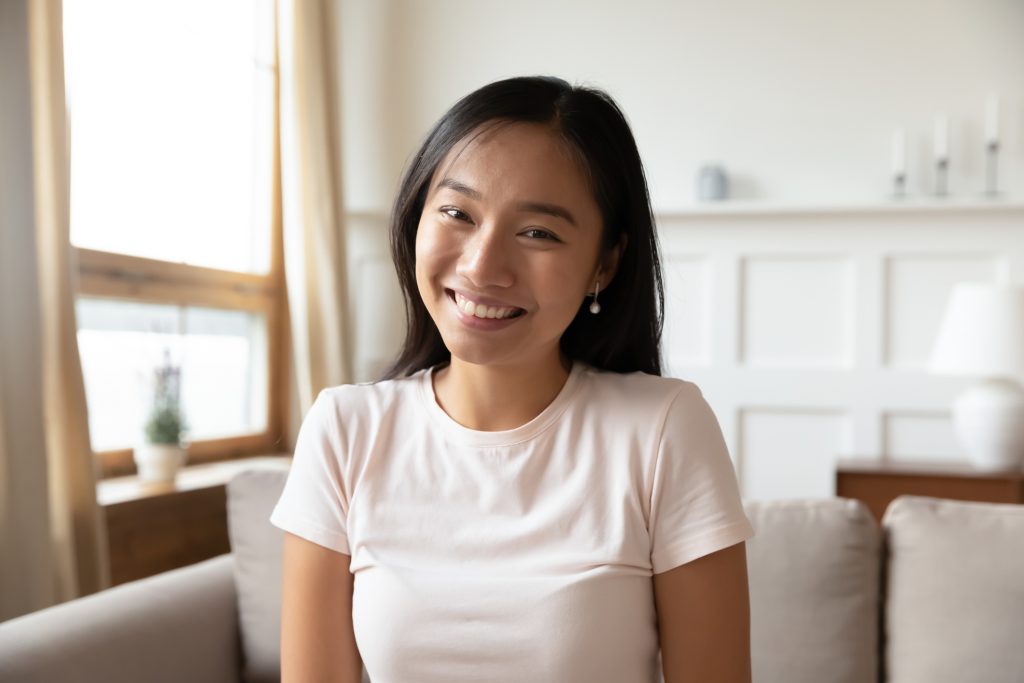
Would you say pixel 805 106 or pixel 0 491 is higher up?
pixel 805 106

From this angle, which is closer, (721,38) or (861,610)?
(861,610)

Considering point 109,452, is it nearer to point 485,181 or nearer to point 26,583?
point 26,583

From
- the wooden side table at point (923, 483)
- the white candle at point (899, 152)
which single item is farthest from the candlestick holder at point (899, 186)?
the wooden side table at point (923, 483)

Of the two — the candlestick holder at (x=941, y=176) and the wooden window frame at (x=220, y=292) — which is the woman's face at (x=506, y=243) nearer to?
the wooden window frame at (x=220, y=292)

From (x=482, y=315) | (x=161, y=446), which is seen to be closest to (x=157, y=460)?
(x=161, y=446)

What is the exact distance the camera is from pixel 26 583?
221 centimetres

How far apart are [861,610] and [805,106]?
8.75ft

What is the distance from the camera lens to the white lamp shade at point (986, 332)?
10.0ft

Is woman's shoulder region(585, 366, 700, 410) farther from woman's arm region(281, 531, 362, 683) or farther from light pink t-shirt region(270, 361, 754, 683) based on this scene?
woman's arm region(281, 531, 362, 683)

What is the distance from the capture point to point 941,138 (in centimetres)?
363

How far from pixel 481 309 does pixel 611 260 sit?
0.70ft

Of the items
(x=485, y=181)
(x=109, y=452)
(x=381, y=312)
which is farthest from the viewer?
(x=381, y=312)

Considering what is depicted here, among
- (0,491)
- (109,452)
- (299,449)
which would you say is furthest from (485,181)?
(109,452)

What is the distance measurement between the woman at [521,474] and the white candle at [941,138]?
270 cm
